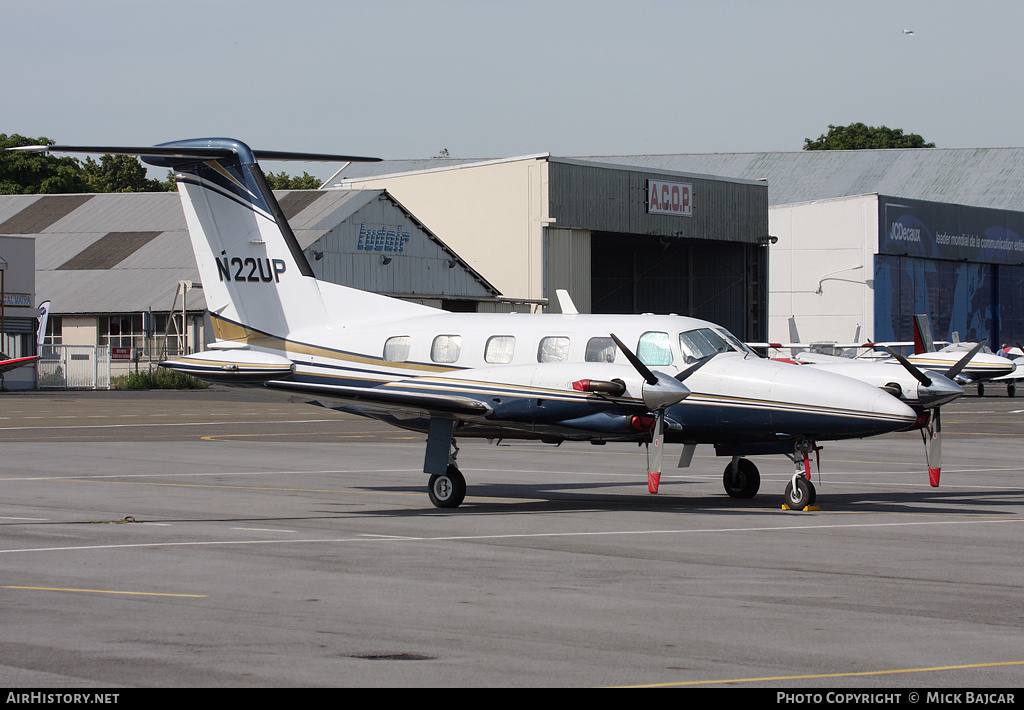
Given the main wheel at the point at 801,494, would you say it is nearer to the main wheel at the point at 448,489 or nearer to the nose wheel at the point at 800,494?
the nose wheel at the point at 800,494

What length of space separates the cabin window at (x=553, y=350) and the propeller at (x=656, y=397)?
1.30 metres

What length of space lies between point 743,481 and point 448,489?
4.35m

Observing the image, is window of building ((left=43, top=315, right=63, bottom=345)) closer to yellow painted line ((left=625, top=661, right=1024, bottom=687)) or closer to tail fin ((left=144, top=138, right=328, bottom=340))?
tail fin ((left=144, top=138, right=328, bottom=340))

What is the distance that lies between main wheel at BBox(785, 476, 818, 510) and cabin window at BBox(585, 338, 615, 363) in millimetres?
A: 2922

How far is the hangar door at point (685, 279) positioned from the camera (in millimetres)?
64438

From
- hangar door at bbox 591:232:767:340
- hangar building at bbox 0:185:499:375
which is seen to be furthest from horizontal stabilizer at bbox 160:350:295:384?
hangar door at bbox 591:232:767:340

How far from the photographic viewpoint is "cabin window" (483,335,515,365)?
16.0m

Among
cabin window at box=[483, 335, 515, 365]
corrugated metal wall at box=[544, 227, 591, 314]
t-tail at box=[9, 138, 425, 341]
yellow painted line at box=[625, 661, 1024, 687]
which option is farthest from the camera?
corrugated metal wall at box=[544, 227, 591, 314]

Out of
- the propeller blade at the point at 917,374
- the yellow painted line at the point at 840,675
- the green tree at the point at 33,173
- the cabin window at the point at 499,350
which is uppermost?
the green tree at the point at 33,173

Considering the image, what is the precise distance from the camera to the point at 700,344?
15.5 metres

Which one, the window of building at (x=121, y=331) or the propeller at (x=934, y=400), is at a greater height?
the window of building at (x=121, y=331)

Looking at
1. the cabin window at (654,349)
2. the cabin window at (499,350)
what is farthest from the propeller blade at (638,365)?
the cabin window at (499,350)

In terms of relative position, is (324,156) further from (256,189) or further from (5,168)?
(5,168)
